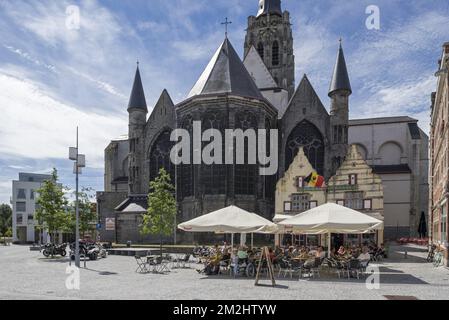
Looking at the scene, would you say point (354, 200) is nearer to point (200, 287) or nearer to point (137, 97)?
point (200, 287)

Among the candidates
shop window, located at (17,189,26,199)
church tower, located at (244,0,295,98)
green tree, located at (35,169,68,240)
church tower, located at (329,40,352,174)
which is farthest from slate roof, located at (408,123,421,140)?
shop window, located at (17,189,26,199)

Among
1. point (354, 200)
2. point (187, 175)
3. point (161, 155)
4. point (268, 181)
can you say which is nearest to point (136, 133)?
point (161, 155)

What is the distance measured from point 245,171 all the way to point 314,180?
582 centimetres

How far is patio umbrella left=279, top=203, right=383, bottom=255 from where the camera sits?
14342 mm

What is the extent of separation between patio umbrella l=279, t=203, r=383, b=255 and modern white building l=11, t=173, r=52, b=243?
6766cm

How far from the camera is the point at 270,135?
1474 inches

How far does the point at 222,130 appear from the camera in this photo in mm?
34750

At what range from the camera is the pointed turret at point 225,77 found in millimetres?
35562

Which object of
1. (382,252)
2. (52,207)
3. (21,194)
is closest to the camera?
(382,252)

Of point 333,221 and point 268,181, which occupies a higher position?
point 268,181

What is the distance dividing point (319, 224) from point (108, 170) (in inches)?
1759

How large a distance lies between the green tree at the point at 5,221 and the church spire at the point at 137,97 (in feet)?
187
